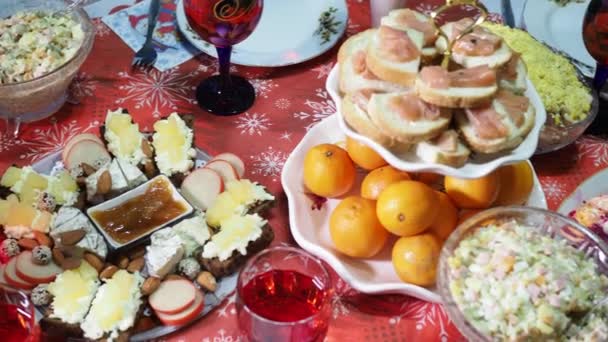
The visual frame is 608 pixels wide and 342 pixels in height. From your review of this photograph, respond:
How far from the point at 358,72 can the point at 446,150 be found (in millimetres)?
202

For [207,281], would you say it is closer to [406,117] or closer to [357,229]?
[357,229]

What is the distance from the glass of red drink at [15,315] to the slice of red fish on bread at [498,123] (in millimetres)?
712

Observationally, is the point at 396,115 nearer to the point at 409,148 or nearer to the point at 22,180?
the point at 409,148

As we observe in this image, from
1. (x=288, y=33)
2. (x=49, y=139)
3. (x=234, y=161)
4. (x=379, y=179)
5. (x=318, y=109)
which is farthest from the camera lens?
(x=288, y=33)

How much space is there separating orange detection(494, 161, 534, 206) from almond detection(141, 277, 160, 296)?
62cm

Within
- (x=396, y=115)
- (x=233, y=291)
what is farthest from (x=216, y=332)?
(x=396, y=115)

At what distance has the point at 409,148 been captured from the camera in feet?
3.42

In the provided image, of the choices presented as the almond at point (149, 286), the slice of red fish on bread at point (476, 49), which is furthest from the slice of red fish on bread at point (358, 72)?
the almond at point (149, 286)

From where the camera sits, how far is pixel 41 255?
1069 mm

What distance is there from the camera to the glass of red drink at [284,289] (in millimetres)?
1015

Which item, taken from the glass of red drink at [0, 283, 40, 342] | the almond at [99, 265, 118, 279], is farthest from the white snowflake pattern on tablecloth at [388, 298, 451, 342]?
the glass of red drink at [0, 283, 40, 342]

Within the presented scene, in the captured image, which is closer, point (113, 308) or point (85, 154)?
point (113, 308)

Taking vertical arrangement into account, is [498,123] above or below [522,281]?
above

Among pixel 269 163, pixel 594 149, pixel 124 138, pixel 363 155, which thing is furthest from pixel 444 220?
pixel 124 138
